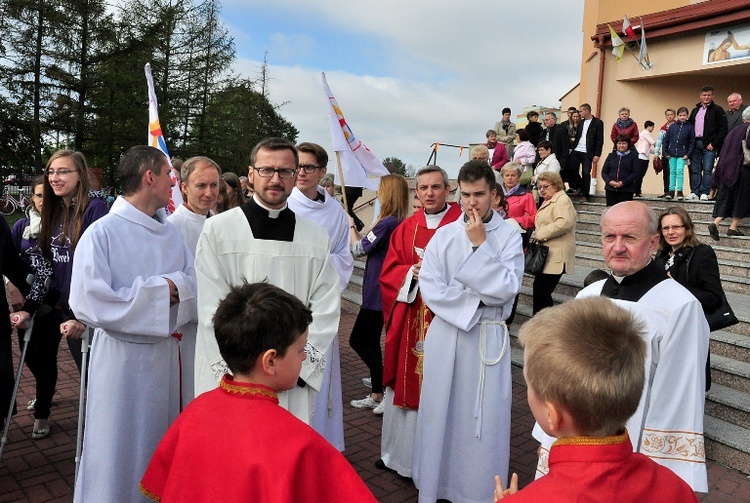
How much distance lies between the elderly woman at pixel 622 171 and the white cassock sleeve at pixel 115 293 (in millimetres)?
8855

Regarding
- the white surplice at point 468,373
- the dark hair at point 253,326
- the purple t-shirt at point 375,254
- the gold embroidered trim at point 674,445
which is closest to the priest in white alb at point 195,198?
the purple t-shirt at point 375,254

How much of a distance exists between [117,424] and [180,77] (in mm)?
26015

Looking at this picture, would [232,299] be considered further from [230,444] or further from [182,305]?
[182,305]

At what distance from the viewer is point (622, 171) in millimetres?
10078

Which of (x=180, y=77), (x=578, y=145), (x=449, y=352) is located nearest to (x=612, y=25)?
(x=578, y=145)

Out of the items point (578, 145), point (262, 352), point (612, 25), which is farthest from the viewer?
point (612, 25)

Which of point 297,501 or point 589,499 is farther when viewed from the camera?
point 297,501

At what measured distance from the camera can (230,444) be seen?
174cm

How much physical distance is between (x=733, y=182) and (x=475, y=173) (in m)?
6.36

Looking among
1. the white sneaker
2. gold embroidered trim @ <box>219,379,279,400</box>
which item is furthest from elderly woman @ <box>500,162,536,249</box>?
gold embroidered trim @ <box>219,379,279,400</box>

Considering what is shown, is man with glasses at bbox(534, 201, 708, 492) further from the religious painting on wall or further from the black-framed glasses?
the religious painting on wall

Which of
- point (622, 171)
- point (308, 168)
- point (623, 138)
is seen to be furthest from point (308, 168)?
point (623, 138)

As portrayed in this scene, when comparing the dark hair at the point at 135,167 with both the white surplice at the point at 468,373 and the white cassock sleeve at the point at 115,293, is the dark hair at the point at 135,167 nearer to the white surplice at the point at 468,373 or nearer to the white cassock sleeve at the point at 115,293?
the white cassock sleeve at the point at 115,293

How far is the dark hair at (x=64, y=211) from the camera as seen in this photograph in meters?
4.36
